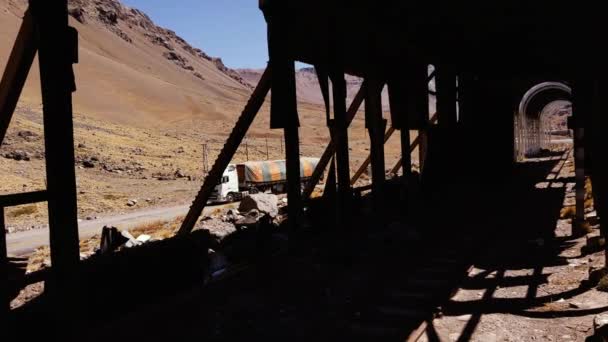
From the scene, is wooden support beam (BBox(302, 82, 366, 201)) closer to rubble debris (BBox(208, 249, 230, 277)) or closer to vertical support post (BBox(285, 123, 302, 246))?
vertical support post (BBox(285, 123, 302, 246))

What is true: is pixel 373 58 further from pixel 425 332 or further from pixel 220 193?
pixel 220 193

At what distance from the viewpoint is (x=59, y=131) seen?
15.0 ft

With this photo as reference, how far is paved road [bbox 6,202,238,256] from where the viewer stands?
15.9 metres

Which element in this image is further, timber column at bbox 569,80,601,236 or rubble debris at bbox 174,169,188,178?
rubble debris at bbox 174,169,188,178

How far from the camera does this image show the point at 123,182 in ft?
113

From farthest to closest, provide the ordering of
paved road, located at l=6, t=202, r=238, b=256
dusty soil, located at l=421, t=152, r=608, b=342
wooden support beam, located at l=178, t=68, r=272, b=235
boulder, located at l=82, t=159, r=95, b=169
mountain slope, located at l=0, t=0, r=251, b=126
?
mountain slope, located at l=0, t=0, r=251, b=126, boulder, located at l=82, t=159, r=95, b=169, paved road, located at l=6, t=202, r=238, b=256, wooden support beam, located at l=178, t=68, r=272, b=235, dusty soil, located at l=421, t=152, r=608, b=342

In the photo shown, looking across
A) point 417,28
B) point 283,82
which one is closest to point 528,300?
point 283,82

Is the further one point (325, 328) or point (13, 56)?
point (325, 328)

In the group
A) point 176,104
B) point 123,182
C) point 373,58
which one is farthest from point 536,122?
point 176,104

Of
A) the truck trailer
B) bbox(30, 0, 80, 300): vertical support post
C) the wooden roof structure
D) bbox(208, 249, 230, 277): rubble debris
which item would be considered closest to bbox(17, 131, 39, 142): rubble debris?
the truck trailer

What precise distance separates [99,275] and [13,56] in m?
2.28

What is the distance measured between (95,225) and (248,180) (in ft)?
33.5

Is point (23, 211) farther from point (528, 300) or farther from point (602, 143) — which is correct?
point (602, 143)

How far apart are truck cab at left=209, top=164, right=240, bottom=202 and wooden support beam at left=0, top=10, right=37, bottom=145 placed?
72.3 feet
